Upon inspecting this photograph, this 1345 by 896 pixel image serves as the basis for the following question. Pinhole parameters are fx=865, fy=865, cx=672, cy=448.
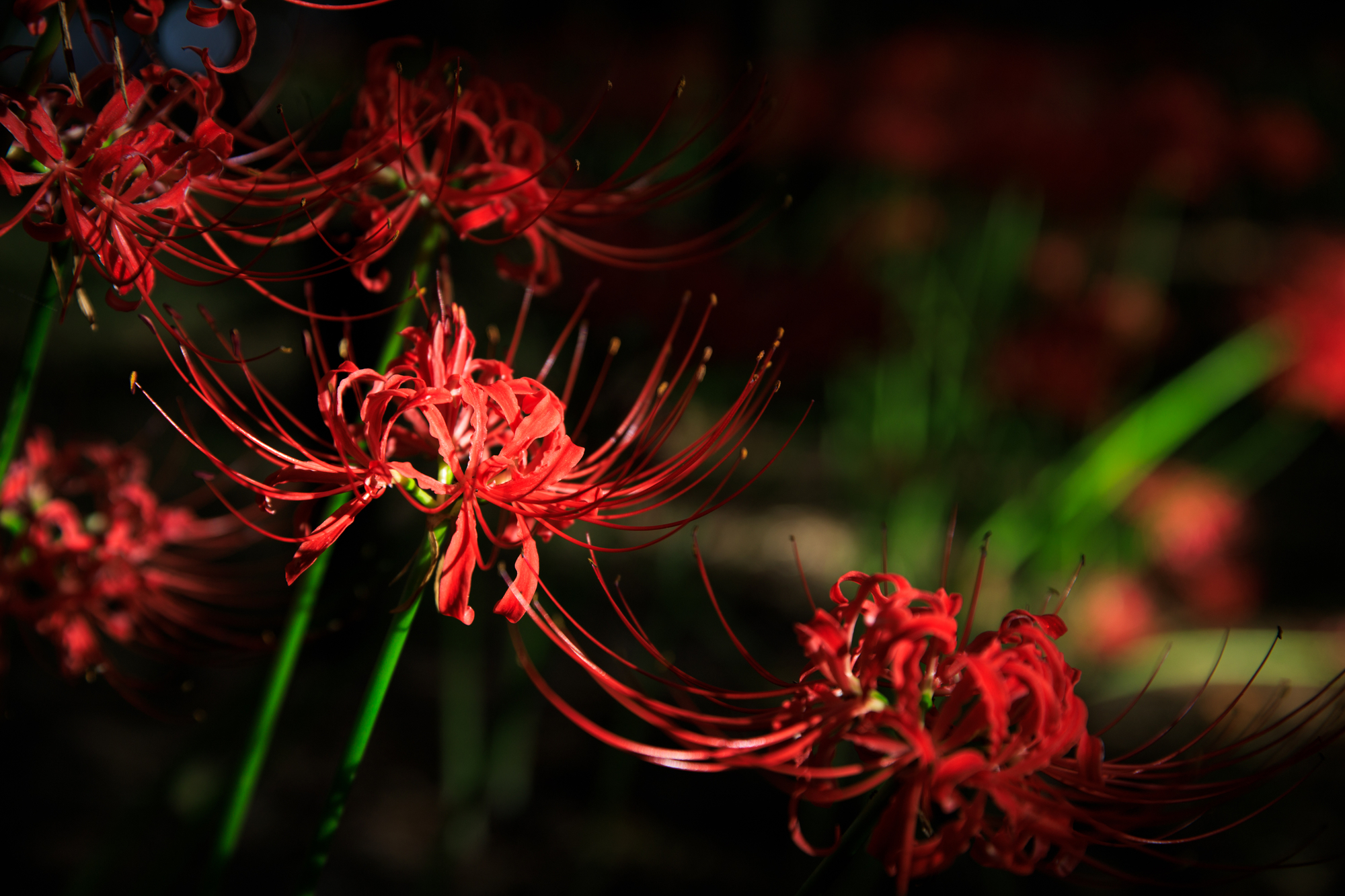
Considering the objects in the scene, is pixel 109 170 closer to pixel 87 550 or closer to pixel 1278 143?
pixel 87 550

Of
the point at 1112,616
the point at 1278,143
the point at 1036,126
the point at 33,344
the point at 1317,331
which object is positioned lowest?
the point at 33,344

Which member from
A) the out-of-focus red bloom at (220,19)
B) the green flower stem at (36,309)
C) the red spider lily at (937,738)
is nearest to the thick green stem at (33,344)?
the green flower stem at (36,309)

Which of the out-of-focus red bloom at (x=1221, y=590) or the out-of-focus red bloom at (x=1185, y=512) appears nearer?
the out-of-focus red bloom at (x=1185, y=512)

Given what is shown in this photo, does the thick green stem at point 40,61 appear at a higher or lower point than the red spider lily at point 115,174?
higher

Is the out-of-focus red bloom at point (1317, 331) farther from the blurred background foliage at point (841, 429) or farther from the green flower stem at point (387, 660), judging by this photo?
the green flower stem at point (387, 660)

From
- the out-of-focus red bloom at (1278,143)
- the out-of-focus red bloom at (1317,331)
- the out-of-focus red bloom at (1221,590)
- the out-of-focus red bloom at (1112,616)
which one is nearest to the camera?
the out-of-focus red bloom at (1317,331)

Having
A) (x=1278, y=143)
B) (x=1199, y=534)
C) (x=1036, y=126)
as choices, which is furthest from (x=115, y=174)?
(x=1199, y=534)

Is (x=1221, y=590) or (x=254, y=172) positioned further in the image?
(x=1221, y=590)

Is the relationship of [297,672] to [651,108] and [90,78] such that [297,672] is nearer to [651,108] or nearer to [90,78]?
[90,78]

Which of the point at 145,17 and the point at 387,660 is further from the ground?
the point at 145,17
